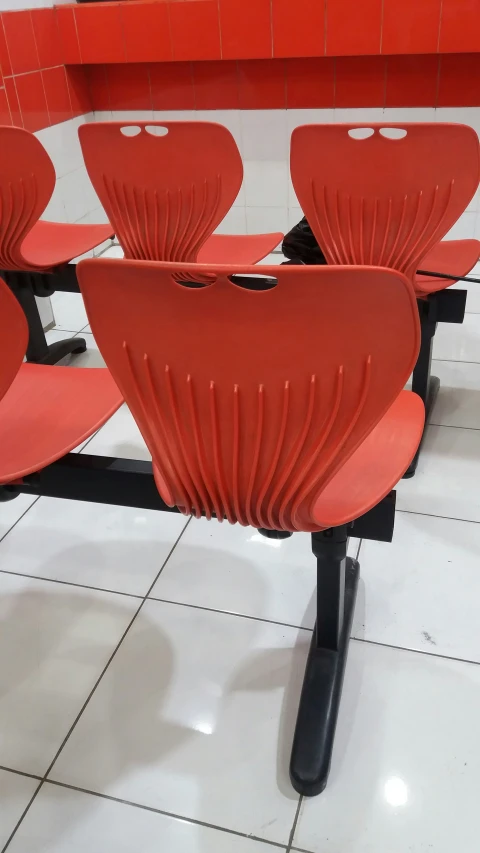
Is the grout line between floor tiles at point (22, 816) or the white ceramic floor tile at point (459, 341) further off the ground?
the grout line between floor tiles at point (22, 816)

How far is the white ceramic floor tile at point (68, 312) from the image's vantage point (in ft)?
9.69

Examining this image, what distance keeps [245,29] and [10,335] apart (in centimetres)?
247

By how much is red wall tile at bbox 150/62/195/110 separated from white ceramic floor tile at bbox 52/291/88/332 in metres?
1.11

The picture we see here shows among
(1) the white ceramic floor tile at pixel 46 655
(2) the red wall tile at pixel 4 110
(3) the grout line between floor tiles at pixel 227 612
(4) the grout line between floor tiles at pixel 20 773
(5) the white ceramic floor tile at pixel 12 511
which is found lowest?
(5) the white ceramic floor tile at pixel 12 511

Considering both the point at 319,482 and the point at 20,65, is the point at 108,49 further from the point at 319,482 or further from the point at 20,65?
the point at 319,482

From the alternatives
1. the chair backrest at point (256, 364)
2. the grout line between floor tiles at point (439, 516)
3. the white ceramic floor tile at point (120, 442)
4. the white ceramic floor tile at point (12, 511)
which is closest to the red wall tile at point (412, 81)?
the white ceramic floor tile at point (120, 442)

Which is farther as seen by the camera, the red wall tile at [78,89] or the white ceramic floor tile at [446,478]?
the red wall tile at [78,89]

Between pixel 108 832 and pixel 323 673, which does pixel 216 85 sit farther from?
pixel 108 832

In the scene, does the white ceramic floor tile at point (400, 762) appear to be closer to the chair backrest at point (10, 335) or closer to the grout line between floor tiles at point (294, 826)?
the grout line between floor tiles at point (294, 826)

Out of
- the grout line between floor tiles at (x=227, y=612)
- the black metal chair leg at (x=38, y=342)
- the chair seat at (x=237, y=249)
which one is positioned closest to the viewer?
the grout line between floor tiles at (x=227, y=612)

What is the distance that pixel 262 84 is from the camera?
3.20 metres

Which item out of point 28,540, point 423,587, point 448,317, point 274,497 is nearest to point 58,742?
point 28,540

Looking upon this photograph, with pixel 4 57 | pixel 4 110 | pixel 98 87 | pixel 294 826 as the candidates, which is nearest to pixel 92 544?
pixel 294 826

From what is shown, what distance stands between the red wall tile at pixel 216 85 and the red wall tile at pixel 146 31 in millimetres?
218
